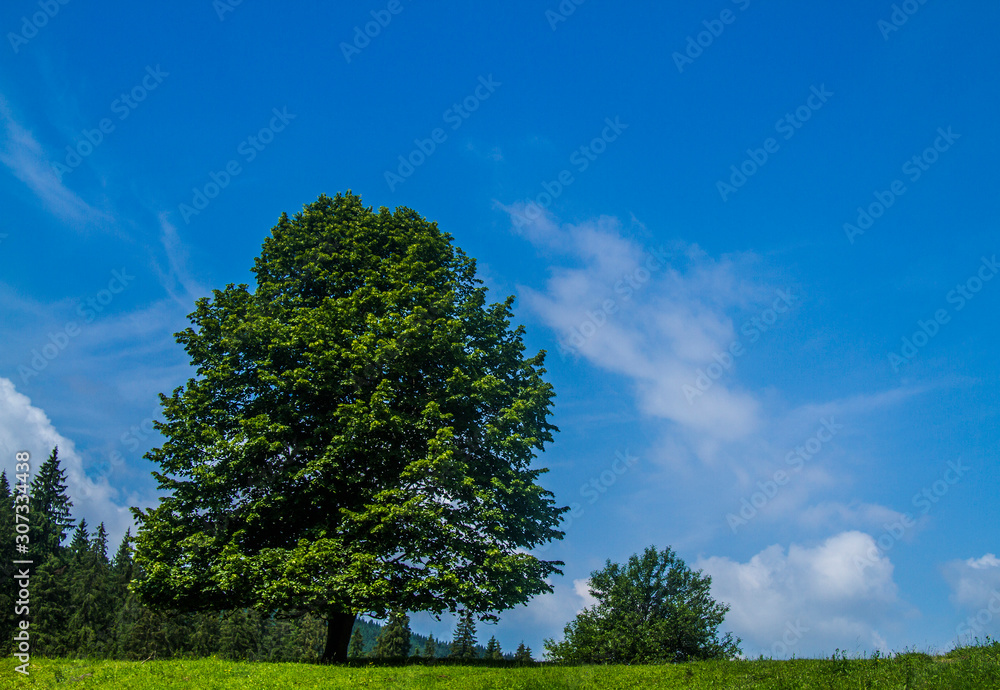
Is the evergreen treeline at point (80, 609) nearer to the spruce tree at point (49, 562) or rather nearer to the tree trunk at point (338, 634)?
the spruce tree at point (49, 562)

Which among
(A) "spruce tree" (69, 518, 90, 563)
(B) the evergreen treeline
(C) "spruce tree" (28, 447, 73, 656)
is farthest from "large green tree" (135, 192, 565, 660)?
(A) "spruce tree" (69, 518, 90, 563)

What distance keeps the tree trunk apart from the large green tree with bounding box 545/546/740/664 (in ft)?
50.0

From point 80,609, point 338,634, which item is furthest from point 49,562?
point 338,634

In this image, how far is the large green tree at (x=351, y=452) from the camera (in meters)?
18.7

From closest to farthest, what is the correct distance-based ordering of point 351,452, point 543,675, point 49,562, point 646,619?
point 543,675
point 351,452
point 646,619
point 49,562

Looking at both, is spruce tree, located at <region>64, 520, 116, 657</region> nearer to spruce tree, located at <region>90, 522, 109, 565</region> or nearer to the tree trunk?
spruce tree, located at <region>90, 522, 109, 565</region>

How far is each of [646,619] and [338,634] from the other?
20.2 metres

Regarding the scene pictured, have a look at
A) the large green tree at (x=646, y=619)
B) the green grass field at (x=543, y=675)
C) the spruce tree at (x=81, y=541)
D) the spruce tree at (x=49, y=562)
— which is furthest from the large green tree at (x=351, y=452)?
the spruce tree at (x=81, y=541)

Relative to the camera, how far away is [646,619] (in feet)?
113

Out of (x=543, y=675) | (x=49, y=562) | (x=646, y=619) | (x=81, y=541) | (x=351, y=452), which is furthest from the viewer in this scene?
(x=81, y=541)

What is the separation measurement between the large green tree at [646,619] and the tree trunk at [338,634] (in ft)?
50.0

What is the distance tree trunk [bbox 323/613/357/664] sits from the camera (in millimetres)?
20172

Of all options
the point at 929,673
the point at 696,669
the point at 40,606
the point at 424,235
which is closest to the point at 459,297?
the point at 424,235

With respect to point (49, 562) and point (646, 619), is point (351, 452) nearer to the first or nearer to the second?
point (646, 619)
